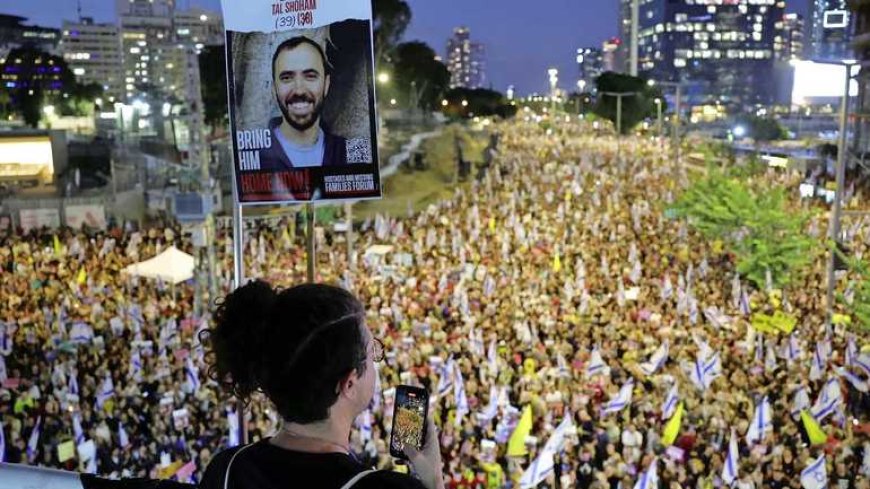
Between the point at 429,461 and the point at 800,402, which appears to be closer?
the point at 429,461

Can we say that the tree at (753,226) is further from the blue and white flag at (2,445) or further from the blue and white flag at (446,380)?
the blue and white flag at (2,445)

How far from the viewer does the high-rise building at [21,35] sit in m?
104

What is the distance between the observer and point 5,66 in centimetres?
7231

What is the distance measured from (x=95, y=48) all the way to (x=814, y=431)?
180 meters

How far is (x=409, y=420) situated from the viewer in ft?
6.81

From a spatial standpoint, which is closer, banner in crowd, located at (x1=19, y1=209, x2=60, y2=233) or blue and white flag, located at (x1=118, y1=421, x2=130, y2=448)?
blue and white flag, located at (x1=118, y1=421, x2=130, y2=448)

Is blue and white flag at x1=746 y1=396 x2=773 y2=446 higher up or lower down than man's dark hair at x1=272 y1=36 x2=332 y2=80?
lower down

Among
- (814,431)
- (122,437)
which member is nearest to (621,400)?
(814,431)

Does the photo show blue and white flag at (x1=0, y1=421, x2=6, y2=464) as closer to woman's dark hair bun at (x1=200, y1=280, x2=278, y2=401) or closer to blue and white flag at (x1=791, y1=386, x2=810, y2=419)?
woman's dark hair bun at (x1=200, y1=280, x2=278, y2=401)

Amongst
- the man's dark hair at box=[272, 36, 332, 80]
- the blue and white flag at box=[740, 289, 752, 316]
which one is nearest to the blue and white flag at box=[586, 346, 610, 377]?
the blue and white flag at box=[740, 289, 752, 316]

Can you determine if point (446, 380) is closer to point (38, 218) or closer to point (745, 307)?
point (745, 307)

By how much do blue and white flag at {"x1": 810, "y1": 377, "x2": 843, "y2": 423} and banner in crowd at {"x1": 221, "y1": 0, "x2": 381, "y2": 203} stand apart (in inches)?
326

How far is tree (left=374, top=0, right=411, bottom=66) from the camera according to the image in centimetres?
5403

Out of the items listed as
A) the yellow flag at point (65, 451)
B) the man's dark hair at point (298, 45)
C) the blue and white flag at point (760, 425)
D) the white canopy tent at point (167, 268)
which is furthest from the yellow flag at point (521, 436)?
the white canopy tent at point (167, 268)
